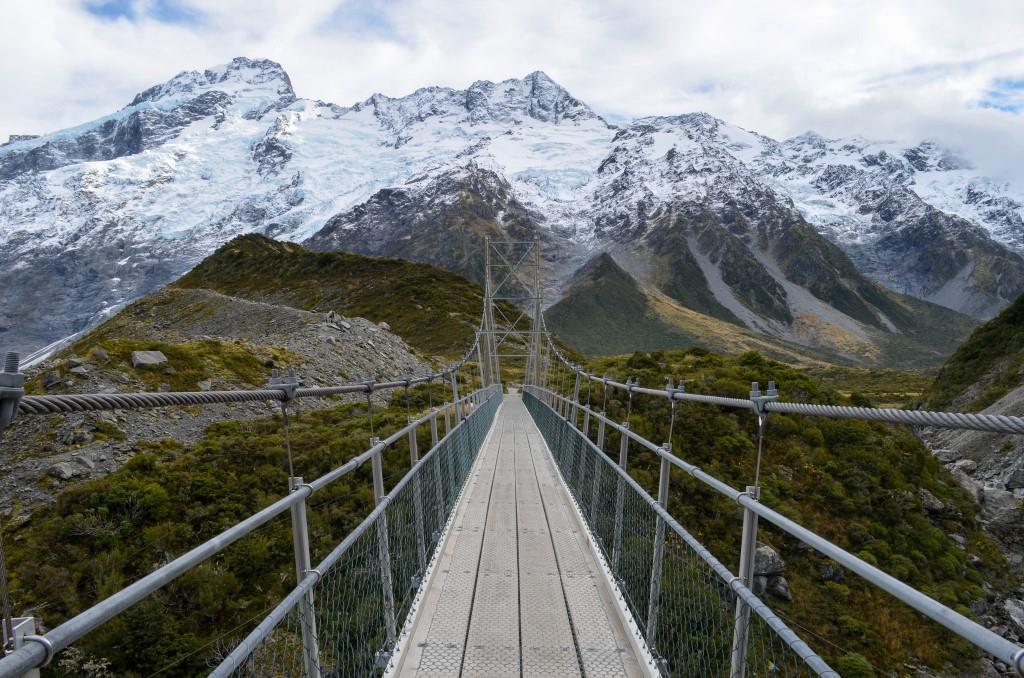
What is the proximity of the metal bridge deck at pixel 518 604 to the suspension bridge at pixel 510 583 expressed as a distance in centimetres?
1

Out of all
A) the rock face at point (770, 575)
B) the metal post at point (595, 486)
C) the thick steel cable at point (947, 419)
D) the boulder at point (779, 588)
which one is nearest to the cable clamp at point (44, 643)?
the thick steel cable at point (947, 419)

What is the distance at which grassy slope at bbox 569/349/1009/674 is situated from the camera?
29.8 feet

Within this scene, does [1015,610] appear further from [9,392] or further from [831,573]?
[9,392]

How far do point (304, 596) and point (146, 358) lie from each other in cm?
1625

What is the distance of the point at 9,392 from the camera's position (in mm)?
1185

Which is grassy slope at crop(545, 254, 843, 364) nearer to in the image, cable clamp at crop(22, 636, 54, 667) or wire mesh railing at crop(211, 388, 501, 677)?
wire mesh railing at crop(211, 388, 501, 677)

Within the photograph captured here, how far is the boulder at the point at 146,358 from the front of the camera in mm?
15719

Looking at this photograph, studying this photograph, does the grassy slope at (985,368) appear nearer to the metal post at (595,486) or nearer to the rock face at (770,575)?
the rock face at (770,575)

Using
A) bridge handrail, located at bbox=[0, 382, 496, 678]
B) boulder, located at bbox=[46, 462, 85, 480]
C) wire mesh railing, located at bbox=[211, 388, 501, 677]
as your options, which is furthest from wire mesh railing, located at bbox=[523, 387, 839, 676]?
boulder, located at bbox=[46, 462, 85, 480]

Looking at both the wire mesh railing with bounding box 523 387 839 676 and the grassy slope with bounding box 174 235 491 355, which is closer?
the wire mesh railing with bounding box 523 387 839 676

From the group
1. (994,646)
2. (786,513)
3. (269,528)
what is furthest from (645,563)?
(786,513)

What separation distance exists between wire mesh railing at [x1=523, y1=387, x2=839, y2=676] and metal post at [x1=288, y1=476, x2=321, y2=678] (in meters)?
1.67

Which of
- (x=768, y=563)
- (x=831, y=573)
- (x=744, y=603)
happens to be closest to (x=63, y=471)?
(x=744, y=603)

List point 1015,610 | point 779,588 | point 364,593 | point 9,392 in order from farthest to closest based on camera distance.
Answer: point 1015,610 < point 779,588 < point 364,593 < point 9,392
